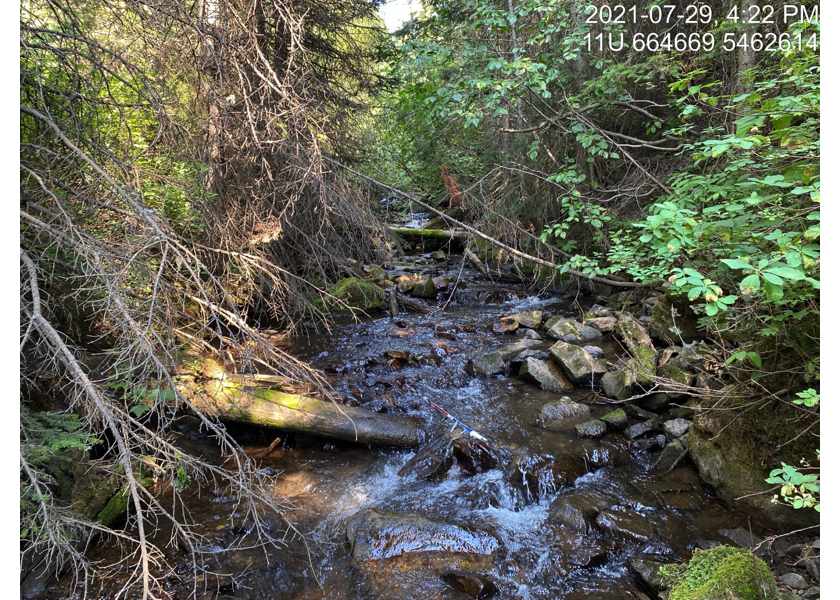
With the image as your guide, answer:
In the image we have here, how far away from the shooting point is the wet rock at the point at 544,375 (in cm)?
673

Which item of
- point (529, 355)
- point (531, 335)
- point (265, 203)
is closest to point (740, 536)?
point (529, 355)

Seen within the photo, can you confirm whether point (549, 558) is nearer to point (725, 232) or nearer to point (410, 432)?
point (410, 432)

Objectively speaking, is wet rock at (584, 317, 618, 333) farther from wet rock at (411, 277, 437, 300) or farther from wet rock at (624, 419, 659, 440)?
wet rock at (411, 277, 437, 300)

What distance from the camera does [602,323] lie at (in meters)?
8.37

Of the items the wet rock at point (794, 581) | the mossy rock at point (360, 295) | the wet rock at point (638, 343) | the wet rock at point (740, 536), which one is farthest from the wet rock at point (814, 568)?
the mossy rock at point (360, 295)

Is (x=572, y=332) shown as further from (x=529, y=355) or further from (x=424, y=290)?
(x=424, y=290)

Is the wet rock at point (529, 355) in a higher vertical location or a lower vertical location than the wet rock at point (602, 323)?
lower

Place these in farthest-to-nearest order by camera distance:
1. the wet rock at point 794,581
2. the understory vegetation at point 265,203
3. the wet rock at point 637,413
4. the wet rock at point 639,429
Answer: the wet rock at point 637,413 → the wet rock at point 639,429 → the wet rock at point 794,581 → the understory vegetation at point 265,203

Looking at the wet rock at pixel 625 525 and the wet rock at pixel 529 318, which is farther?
the wet rock at pixel 529 318

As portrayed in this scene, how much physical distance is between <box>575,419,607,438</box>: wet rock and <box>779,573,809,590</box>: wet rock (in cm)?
238

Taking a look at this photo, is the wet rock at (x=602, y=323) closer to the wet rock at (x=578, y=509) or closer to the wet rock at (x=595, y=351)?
the wet rock at (x=595, y=351)

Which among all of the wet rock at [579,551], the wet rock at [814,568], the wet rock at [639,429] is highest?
the wet rock at [814,568]

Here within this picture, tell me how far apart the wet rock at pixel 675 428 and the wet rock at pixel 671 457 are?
0.55ft

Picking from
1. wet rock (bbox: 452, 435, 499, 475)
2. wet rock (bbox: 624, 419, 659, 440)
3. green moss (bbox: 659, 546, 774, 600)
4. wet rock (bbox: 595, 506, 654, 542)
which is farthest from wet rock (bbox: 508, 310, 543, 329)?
green moss (bbox: 659, 546, 774, 600)
